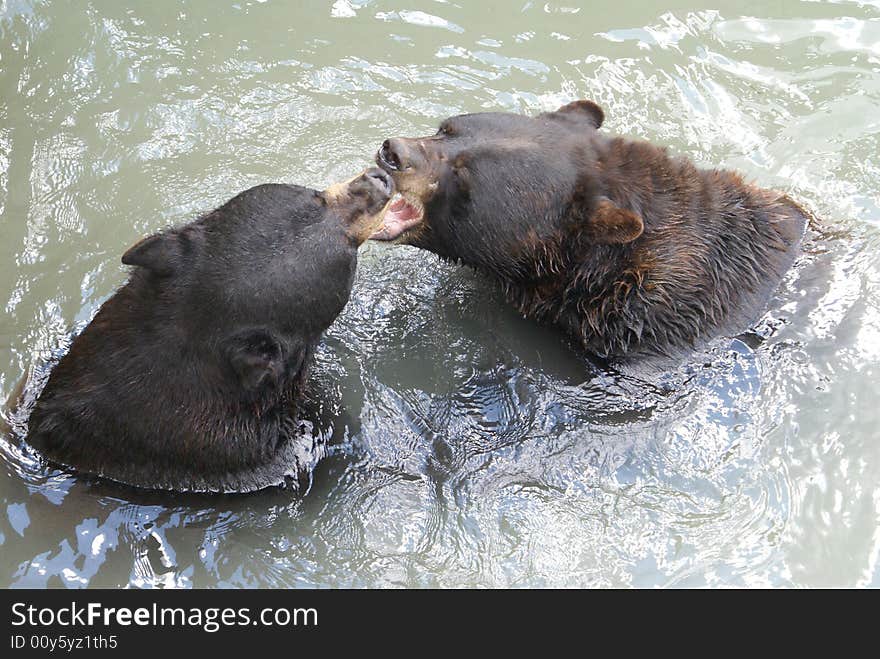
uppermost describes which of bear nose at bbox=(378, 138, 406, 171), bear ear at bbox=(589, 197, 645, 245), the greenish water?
bear nose at bbox=(378, 138, 406, 171)

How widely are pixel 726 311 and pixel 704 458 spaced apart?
3.92ft

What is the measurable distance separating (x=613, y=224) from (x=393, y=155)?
165cm

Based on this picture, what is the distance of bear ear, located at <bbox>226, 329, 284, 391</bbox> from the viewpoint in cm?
564

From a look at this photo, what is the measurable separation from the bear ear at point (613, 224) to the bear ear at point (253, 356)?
249cm

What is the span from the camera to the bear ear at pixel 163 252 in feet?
18.6

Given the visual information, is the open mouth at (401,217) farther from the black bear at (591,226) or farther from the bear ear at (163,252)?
the bear ear at (163,252)

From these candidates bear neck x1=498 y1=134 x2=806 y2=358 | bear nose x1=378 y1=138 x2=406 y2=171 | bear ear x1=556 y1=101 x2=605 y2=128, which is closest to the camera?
bear nose x1=378 y1=138 x2=406 y2=171

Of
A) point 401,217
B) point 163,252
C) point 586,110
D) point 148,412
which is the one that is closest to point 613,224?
point 586,110

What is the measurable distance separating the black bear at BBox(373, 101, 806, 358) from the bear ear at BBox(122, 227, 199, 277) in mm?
1514

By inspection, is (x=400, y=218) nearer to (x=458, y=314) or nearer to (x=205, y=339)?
(x=458, y=314)

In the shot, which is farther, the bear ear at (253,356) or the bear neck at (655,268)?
the bear neck at (655,268)

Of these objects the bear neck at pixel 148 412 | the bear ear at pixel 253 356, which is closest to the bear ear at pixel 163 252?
the bear neck at pixel 148 412

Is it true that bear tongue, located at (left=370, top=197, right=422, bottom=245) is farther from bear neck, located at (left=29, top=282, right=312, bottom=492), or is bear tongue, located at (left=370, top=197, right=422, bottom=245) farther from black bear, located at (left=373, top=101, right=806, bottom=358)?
bear neck, located at (left=29, top=282, right=312, bottom=492)

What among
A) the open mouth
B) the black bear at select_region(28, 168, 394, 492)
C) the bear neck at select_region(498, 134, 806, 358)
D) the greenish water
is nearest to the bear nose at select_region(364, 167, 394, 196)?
the black bear at select_region(28, 168, 394, 492)
